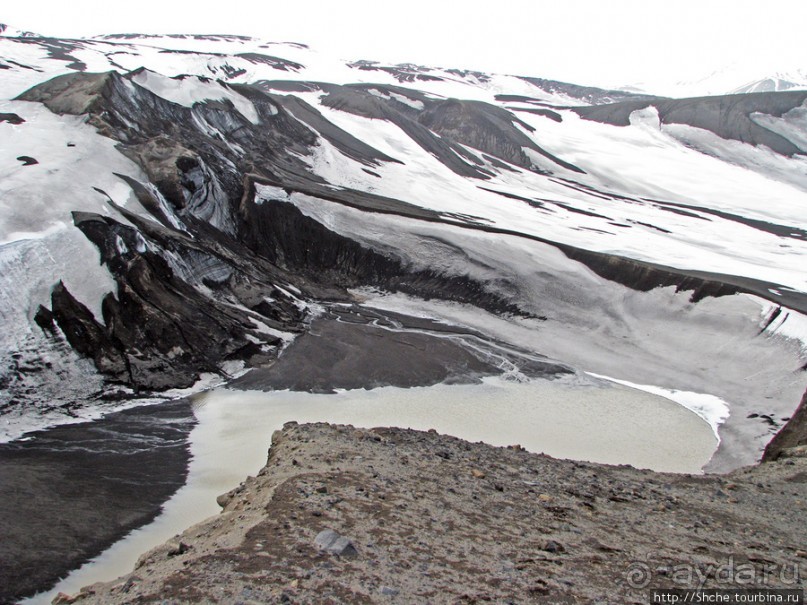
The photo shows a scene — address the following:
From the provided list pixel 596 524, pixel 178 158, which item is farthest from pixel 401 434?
pixel 178 158

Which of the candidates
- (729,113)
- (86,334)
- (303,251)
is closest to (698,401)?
(303,251)

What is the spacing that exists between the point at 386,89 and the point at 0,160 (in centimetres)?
6962

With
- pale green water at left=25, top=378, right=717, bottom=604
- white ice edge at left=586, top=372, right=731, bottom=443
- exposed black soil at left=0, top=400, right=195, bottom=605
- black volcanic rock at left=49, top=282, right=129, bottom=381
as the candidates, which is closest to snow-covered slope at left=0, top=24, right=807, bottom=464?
black volcanic rock at left=49, top=282, right=129, bottom=381

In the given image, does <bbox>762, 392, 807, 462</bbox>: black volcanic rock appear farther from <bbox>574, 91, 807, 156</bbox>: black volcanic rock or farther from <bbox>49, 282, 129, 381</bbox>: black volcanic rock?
<bbox>574, 91, 807, 156</bbox>: black volcanic rock

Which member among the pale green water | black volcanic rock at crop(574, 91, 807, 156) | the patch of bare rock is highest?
black volcanic rock at crop(574, 91, 807, 156)

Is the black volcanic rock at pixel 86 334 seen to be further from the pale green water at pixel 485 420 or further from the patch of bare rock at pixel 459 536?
the patch of bare rock at pixel 459 536

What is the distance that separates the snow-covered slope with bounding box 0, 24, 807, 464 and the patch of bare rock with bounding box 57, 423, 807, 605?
8044 mm

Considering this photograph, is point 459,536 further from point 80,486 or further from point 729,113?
point 729,113

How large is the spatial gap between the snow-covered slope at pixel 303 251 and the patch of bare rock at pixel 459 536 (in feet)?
26.4

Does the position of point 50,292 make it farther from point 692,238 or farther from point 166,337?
point 692,238

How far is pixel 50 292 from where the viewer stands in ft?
53.7

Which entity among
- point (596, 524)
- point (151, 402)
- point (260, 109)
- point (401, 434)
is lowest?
point (151, 402)

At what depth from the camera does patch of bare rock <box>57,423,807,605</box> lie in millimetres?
6180

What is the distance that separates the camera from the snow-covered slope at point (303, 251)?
1750cm
